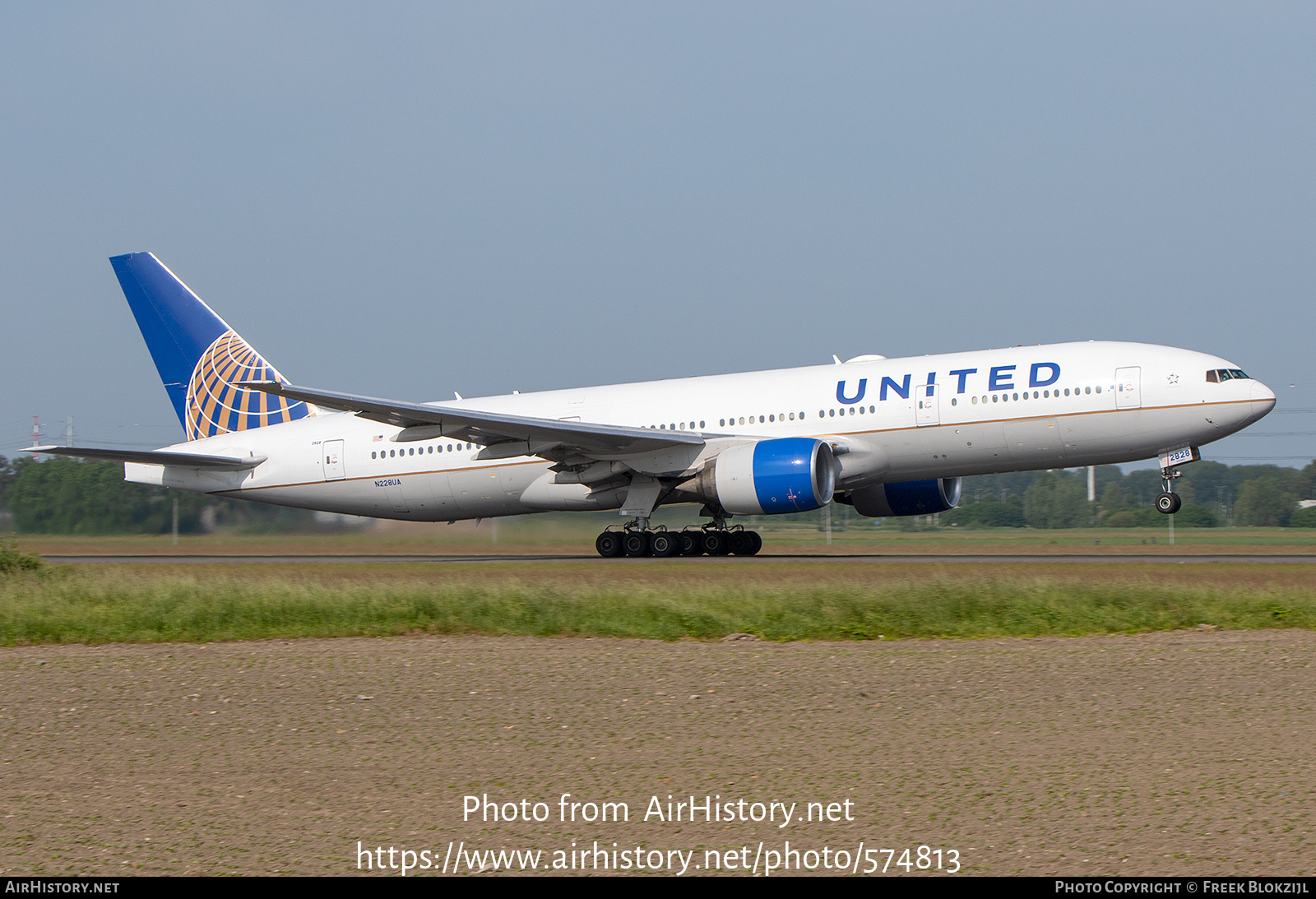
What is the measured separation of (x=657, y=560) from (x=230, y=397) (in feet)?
38.9

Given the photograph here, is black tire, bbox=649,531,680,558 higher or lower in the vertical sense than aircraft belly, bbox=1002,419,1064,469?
lower

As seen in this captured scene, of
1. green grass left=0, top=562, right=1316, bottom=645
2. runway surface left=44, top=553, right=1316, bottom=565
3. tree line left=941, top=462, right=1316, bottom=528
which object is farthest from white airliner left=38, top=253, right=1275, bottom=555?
tree line left=941, top=462, right=1316, bottom=528

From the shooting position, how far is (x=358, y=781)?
610 centimetres

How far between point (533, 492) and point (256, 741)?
55.7 ft

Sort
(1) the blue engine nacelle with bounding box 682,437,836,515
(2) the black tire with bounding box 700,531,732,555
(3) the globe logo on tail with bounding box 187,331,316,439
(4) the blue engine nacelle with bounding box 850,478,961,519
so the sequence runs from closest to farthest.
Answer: (1) the blue engine nacelle with bounding box 682,437,836,515, (2) the black tire with bounding box 700,531,732,555, (4) the blue engine nacelle with bounding box 850,478,961,519, (3) the globe logo on tail with bounding box 187,331,316,439

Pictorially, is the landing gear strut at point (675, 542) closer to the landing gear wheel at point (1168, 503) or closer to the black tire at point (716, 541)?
the black tire at point (716, 541)

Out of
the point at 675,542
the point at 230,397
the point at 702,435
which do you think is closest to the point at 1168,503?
the point at 702,435

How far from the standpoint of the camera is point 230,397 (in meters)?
27.5

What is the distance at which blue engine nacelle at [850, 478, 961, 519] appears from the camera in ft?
79.9

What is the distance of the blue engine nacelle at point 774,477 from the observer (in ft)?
65.9

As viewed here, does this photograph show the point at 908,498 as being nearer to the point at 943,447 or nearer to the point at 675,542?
the point at 943,447

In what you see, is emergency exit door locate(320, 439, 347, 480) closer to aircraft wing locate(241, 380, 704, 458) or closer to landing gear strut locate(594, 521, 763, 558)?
aircraft wing locate(241, 380, 704, 458)

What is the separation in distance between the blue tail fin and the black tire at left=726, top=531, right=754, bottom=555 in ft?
35.0

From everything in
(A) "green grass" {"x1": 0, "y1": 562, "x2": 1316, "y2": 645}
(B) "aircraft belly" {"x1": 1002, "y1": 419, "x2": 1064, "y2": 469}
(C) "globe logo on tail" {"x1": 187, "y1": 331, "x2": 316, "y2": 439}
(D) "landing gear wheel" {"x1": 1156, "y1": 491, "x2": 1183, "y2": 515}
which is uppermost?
(C) "globe logo on tail" {"x1": 187, "y1": 331, "x2": 316, "y2": 439}
